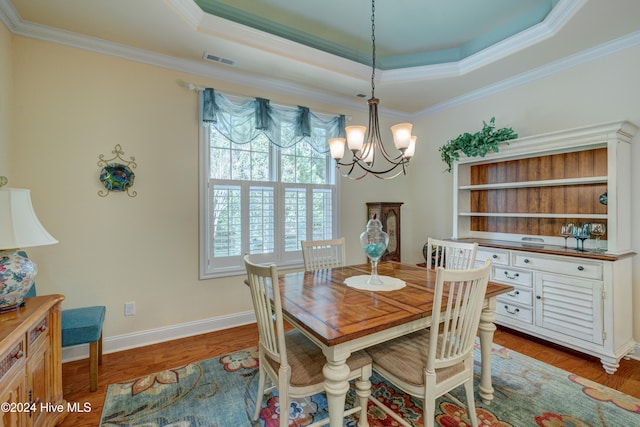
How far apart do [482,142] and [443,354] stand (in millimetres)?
2561

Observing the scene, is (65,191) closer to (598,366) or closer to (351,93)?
(351,93)

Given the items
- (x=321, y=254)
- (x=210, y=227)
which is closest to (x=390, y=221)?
(x=321, y=254)

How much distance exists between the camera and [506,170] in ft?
11.3

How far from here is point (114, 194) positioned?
2678 mm

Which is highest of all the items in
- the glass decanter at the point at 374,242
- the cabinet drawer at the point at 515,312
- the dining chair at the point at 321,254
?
the glass decanter at the point at 374,242

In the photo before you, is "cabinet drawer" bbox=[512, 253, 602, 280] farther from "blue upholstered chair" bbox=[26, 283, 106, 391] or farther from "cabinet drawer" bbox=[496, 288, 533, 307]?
"blue upholstered chair" bbox=[26, 283, 106, 391]

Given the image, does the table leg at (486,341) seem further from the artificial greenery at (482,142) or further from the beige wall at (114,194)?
the beige wall at (114,194)

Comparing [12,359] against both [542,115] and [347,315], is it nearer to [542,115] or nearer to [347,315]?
[347,315]

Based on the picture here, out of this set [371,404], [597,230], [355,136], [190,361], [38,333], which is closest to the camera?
[38,333]

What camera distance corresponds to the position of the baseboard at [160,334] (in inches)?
101

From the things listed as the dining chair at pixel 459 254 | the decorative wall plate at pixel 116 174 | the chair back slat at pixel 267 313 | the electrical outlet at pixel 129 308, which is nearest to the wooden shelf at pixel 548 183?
the dining chair at pixel 459 254

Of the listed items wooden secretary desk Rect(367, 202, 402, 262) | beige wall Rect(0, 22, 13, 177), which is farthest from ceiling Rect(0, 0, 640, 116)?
wooden secretary desk Rect(367, 202, 402, 262)

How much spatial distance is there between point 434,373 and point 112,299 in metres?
2.75

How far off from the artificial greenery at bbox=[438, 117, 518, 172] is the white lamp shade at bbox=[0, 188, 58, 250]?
3726 millimetres
